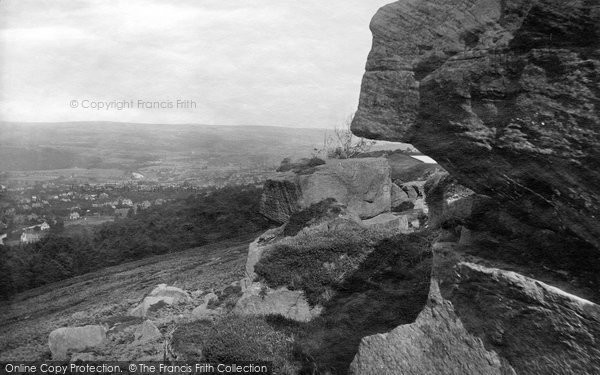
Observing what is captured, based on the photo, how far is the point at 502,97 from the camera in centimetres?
732

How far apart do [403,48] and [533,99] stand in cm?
258

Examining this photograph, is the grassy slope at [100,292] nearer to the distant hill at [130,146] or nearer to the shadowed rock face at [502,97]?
the distant hill at [130,146]

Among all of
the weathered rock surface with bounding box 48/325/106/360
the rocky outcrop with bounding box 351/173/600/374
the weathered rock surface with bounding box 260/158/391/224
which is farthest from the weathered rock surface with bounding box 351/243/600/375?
the weathered rock surface with bounding box 260/158/391/224

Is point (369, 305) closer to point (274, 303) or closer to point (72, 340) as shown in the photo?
point (274, 303)

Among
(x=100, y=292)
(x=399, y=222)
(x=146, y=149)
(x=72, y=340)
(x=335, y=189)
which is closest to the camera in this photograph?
(x=72, y=340)

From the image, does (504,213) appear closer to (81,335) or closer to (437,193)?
(437,193)

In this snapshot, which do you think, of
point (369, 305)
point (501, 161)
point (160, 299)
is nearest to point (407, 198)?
point (160, 299)

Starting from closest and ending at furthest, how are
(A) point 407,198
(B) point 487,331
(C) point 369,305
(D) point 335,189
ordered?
(B) point 487,331 → (C) point 369,305 → (D) point 335,189 → (A) point 407,198

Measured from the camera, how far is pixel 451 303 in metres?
8.25

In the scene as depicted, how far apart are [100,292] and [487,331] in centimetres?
2621

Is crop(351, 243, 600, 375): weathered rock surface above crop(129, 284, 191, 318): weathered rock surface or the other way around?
above

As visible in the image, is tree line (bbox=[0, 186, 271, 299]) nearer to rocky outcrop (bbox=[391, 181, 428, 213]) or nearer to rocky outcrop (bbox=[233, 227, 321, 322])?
rocky outcrop (bbox=[391, 181, 428, 213])

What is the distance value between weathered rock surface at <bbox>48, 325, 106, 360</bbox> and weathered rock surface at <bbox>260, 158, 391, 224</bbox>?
11519 millimetres

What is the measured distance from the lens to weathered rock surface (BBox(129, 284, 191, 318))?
22.1 metres
